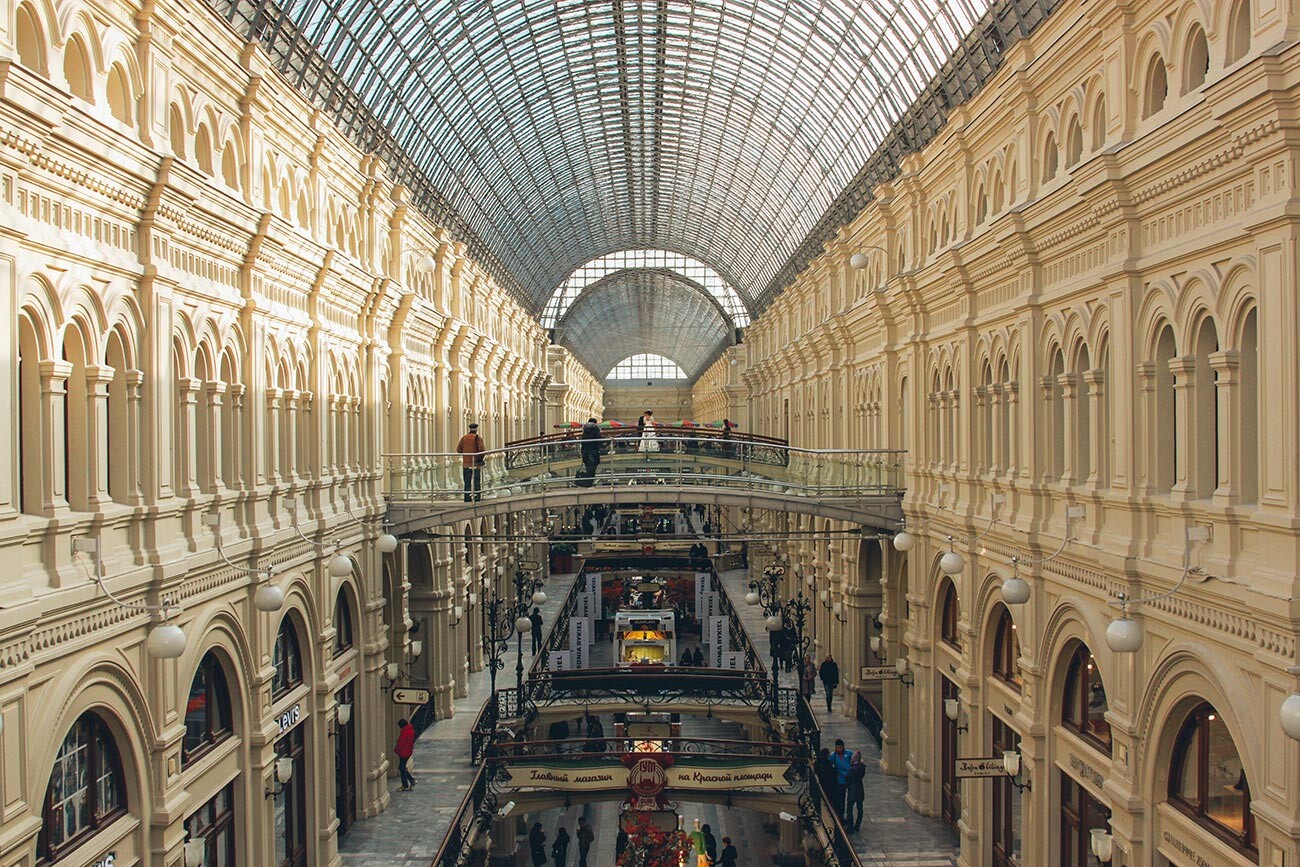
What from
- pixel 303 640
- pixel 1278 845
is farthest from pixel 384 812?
pixel 1278 845

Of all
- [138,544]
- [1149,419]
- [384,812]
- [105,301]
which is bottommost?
[384,812]

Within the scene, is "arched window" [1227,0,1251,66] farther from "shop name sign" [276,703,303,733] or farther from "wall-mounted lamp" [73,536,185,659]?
"shop name sign" [276,703,303,733]

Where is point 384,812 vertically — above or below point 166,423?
below

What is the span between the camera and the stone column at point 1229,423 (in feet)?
37.4

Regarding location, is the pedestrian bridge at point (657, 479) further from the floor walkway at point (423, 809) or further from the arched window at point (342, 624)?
the floor walkway at point (423, 809)

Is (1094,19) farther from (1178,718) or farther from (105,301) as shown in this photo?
(105,301)

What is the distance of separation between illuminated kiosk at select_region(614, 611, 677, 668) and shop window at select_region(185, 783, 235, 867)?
71.9 feet

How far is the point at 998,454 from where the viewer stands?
64.6 feet

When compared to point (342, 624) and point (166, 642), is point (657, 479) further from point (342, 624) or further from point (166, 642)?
point (166, 642)

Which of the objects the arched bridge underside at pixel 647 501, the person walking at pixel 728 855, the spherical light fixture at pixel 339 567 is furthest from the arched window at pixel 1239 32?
the person walking at pixel 728 855

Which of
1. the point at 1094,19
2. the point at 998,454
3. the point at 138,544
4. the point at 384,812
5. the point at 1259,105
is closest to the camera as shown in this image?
the point at 1259,105

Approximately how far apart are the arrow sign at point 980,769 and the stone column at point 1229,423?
724 cm

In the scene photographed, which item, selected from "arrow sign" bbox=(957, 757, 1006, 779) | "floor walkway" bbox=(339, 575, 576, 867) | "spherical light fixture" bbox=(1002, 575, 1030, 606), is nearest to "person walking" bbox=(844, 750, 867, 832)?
"arrow sign" bbox=(957, 757, 1006, 779)

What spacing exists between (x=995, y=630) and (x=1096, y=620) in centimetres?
521
